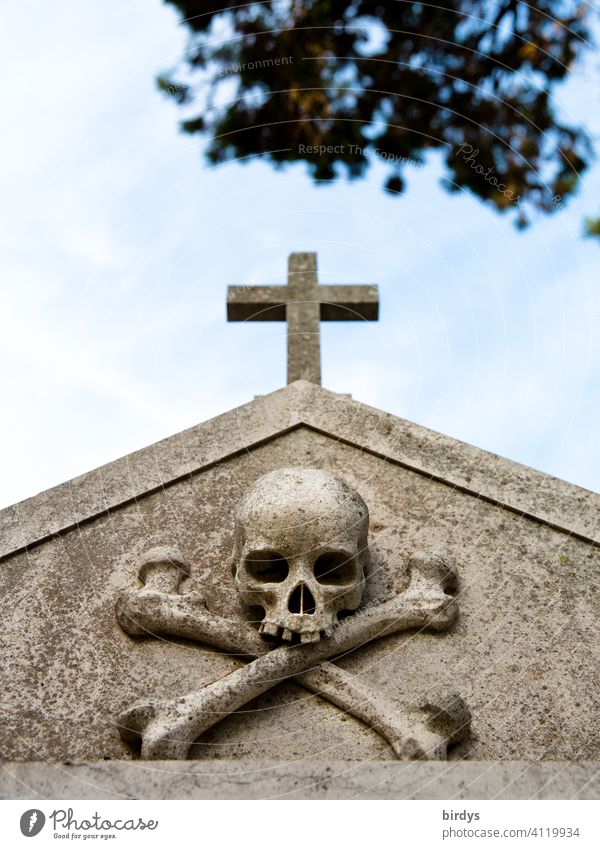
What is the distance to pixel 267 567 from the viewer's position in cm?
389

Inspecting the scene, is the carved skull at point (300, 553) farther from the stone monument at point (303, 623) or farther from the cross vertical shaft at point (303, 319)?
the cross vertical shaft at point (303, 319)

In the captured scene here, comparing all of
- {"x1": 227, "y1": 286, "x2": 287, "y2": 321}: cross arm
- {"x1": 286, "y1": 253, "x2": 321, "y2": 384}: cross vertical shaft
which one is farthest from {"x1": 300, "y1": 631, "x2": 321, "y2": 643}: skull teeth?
{"x1": 227, "y1": 286, "x2": 287, "y2": 321}: cross arm

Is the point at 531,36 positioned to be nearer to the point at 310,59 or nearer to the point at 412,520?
the point at 310,59

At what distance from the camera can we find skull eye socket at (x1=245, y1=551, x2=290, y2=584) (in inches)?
150

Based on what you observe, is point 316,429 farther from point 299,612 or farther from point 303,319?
point 303,319

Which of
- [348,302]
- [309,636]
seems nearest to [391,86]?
[348,302]

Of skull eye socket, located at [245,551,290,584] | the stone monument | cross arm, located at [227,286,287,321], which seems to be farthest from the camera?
cross arm, located at [227,286,287,321]

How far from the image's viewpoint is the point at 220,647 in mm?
3861

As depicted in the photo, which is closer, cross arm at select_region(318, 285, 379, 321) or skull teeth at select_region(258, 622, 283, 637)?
skull teeth at select_region(258, 622, 283, 637)

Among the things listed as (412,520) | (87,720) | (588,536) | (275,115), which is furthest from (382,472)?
(275,115)

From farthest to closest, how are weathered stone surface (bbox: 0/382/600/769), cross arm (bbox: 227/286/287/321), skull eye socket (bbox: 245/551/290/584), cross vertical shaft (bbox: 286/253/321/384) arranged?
cross arm (bbox: 227/286/287/321)
cross vertical shaft (bbox: 286/253/321/384)
skull eye socket (bbox: 245/551/290/584)
weathered stone surface (bbox: 0/382/600/769)

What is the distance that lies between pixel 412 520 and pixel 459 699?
3.28 feet

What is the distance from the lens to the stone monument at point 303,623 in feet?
10.5

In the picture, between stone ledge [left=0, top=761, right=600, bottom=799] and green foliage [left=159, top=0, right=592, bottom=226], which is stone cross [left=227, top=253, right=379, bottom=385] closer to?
green foliage [left=159, top=0, right=592, bottom=226]
